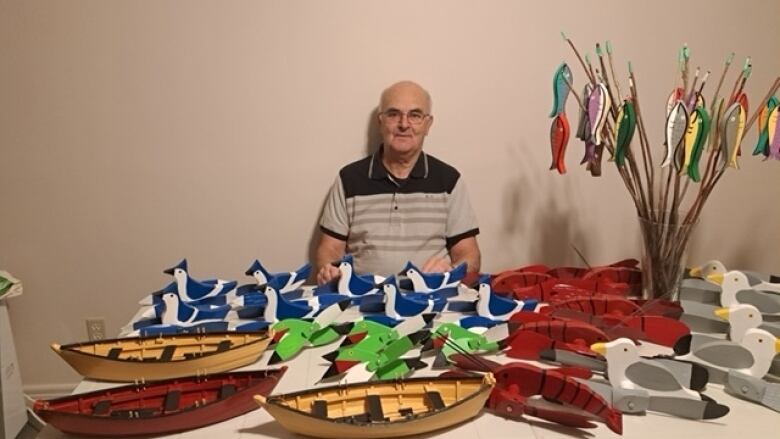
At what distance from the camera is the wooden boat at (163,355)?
116 cm

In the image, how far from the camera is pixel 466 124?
2.06 m

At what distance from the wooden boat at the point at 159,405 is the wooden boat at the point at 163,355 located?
2.1 inches

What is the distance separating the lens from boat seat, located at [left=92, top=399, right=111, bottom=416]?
3.36ft

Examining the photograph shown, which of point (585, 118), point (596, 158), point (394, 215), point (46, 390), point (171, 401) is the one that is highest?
point (585, 118)

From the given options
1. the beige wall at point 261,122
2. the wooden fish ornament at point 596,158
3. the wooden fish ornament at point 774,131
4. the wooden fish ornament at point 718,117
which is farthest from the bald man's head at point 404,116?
the wooden fish ornament at point 774,131

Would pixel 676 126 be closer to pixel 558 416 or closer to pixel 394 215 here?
pixel 558 416

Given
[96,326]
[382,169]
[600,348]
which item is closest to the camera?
[600,348]

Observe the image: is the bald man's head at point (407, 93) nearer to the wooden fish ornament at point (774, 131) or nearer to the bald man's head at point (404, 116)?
the bald man's head at point (404, 116)

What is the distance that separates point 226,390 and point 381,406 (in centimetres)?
28

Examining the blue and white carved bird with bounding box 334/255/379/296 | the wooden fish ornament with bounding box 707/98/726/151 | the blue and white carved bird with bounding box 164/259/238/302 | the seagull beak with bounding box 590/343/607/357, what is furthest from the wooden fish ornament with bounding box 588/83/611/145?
the blue and white carved bird with bounding box 164/259/238/302

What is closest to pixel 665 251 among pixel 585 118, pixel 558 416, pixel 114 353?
pixel 585 118

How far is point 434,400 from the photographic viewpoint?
3.40 feet

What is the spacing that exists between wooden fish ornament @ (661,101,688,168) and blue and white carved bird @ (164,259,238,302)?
1150mm

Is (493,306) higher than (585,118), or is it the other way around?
(585,118)
